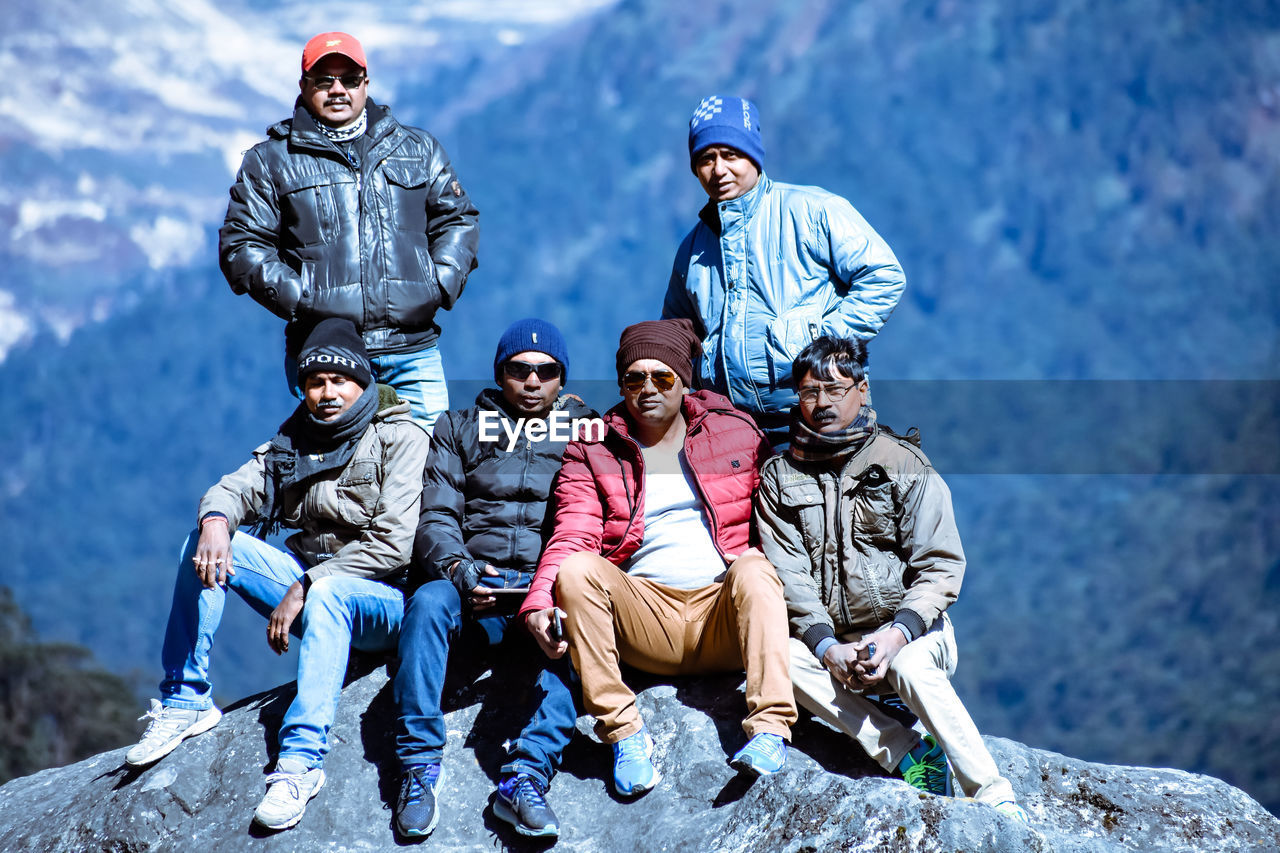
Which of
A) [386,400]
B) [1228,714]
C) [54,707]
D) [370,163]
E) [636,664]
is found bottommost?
[1228,714]

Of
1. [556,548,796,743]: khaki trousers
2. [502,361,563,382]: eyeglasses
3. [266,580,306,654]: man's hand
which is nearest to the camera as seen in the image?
[556,548,796,743]: khaki trousers

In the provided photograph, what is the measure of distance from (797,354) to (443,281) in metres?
1.56

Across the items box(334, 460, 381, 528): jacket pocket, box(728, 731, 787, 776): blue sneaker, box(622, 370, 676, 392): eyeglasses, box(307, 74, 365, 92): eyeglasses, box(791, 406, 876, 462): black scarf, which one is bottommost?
box(728, 731, 787, 776): blue sneaker

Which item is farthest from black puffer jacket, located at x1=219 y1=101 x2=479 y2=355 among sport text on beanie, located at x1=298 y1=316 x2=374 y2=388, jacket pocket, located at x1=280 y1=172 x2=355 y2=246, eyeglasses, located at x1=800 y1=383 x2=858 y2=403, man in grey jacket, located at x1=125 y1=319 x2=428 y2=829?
eyeglasses, located at x1=800 y1=383 x2=858 y2=403

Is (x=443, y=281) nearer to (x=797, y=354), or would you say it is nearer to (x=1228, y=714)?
(x=797, y=354)

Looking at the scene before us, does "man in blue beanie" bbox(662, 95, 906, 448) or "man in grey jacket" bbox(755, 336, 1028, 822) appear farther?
"man in blue beanie" bbox(662, 95, 906, 448)

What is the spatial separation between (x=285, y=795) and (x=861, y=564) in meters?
2.07

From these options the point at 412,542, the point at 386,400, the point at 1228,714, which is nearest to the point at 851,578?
the point at 412,542

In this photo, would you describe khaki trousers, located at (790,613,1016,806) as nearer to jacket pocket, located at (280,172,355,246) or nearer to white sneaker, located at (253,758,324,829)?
white sneaker, located at (253,758,324,829)

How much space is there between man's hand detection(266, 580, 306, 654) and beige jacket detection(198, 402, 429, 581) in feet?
0.43

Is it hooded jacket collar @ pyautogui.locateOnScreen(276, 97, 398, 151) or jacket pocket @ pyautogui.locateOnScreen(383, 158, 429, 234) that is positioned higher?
hooded jacket collar @ pyautogui.locateOnScreen(276, 97, 398, 151)

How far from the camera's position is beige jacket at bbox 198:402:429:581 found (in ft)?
15.1

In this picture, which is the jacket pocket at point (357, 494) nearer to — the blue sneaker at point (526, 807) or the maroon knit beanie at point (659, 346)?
the maroon knit beanie at point (659, 346)

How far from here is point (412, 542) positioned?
15.3 ft
